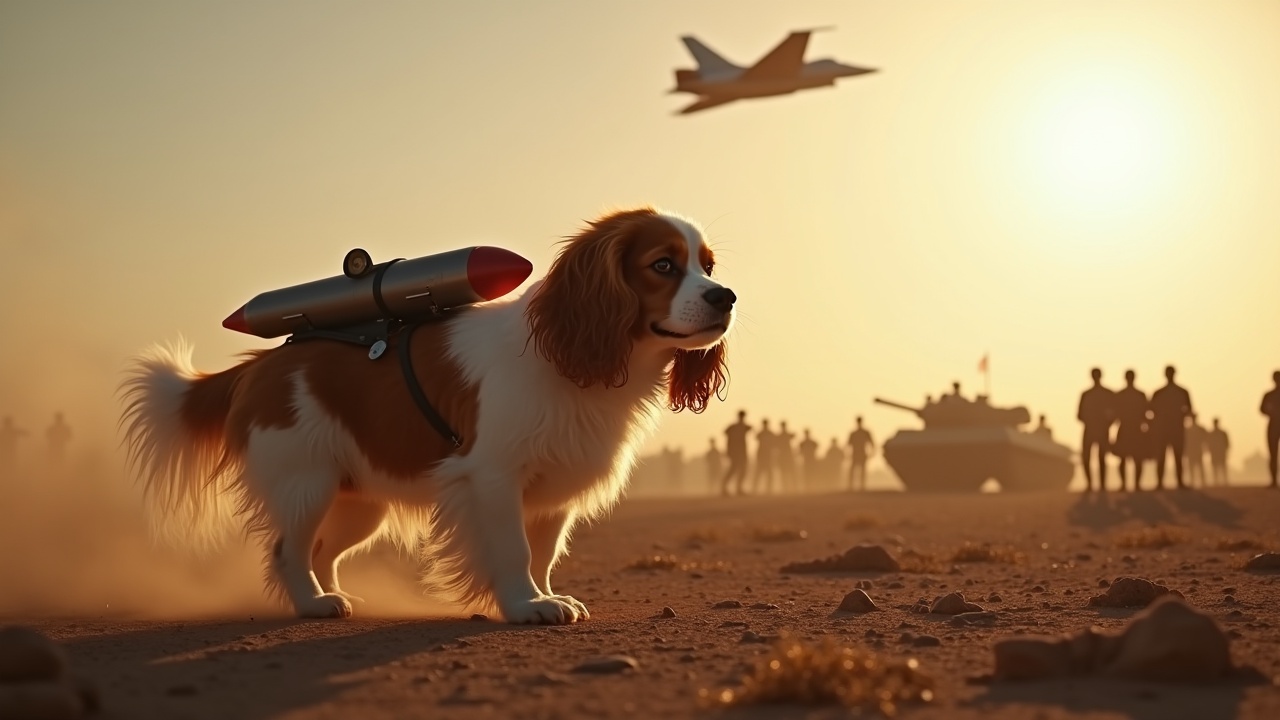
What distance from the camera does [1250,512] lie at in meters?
19.6

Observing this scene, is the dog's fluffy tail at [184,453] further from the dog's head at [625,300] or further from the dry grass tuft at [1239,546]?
the dry grass tuft at [1239,546]

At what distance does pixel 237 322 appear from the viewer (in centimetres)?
812

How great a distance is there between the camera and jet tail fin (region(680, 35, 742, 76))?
37250 mm

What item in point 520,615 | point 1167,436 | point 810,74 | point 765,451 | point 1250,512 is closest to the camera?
point 520,615

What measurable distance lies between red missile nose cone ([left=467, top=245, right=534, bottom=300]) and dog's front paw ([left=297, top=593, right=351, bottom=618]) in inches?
70.0

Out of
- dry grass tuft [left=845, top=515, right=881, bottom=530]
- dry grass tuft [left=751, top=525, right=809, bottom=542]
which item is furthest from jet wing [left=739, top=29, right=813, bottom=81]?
dry grass tuft [left=751, top=525, right=809, bottom=542]

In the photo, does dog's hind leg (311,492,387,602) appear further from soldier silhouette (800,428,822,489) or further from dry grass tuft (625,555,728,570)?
soldier silhouette (800,428,822,489)

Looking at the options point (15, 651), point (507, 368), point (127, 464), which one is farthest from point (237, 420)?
point (15, 651)

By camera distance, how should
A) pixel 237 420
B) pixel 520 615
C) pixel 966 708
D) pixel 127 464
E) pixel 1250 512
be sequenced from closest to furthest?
pixel 966 708 < pixel 520 615 < pixel 237 420 < pixel 127 464 < pixel 1250 512

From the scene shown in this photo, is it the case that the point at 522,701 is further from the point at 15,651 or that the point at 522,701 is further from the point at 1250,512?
the point at 1250,512

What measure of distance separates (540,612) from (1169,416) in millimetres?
19857

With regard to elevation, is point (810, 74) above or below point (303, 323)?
above

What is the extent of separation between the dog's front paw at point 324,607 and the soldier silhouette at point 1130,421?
1943 cm

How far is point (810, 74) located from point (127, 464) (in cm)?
2902
